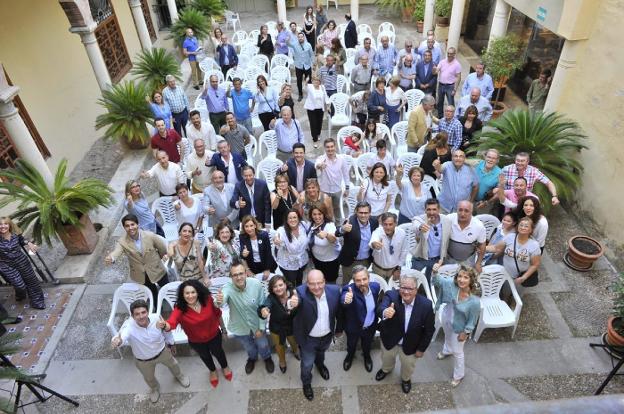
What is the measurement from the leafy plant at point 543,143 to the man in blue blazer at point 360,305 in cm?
406

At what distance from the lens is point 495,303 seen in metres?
5.56

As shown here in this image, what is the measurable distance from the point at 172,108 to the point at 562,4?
7.70 meters

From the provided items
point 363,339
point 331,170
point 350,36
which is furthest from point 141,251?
point 350,36

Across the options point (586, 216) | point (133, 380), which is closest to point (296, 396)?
point (133, 380)

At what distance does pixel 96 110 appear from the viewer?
11.6m

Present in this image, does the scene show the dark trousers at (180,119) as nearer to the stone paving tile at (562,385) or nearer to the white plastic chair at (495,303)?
the white plastic chair at (495,303)

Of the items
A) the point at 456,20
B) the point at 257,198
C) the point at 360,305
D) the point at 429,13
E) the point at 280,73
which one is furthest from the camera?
the point at 429,13

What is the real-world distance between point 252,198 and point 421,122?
136 inches

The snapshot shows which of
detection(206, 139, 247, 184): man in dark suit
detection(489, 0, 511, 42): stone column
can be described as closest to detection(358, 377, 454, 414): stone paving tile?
detection(206, 139, 247, 184): man in dark suit

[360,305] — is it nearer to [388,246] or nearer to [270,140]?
[388,246]

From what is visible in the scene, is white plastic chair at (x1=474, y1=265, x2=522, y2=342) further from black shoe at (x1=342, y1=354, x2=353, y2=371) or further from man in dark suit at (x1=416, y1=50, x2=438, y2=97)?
man in dark suit at (x1=416, y1=50, x2=438, y2=97)

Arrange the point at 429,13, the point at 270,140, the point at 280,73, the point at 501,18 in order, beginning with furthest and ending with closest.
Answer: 1. the point at 429,13
2. the point at 280,73
3. the point at 501,18
4. the point at 270,140

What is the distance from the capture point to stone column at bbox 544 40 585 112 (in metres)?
7.55

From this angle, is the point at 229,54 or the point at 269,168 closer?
the point at 269,168
